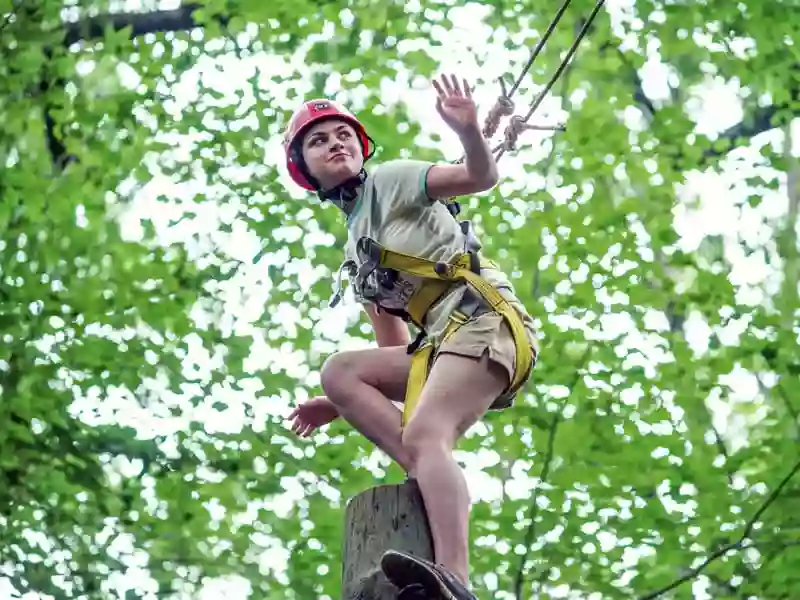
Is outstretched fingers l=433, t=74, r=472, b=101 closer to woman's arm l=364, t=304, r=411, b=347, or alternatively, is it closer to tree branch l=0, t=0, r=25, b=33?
woman's arm l=364, t=304, r=411, b=347

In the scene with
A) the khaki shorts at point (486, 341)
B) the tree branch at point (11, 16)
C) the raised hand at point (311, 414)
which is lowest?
the khaki shorts at point (486, 341)

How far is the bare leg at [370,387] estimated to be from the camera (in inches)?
149

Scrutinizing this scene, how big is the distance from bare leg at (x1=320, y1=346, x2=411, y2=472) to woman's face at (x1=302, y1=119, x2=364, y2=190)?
617mm

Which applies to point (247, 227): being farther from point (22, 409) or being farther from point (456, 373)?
point (456, 373)

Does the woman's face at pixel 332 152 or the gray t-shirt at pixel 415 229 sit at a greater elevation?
the woman's face at pixel 332 152

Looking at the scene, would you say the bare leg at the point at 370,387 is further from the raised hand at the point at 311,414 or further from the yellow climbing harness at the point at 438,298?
the raised hand at the point at 311,414

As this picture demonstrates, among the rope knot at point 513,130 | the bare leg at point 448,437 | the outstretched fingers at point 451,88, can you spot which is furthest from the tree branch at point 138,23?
the bare leg at point 448,437

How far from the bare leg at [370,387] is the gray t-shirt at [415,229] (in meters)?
0.17

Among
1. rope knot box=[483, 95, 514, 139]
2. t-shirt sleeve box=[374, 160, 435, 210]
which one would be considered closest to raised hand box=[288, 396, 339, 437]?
t-shirt sleeve box=[374, 160, 435, 210]

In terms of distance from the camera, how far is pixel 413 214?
3.89 m

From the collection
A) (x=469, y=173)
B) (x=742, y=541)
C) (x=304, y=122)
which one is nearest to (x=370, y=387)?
(x=469, y=173)

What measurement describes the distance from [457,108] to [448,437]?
949mm

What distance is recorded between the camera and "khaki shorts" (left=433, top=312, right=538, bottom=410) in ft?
12.0

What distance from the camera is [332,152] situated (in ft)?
13.6
